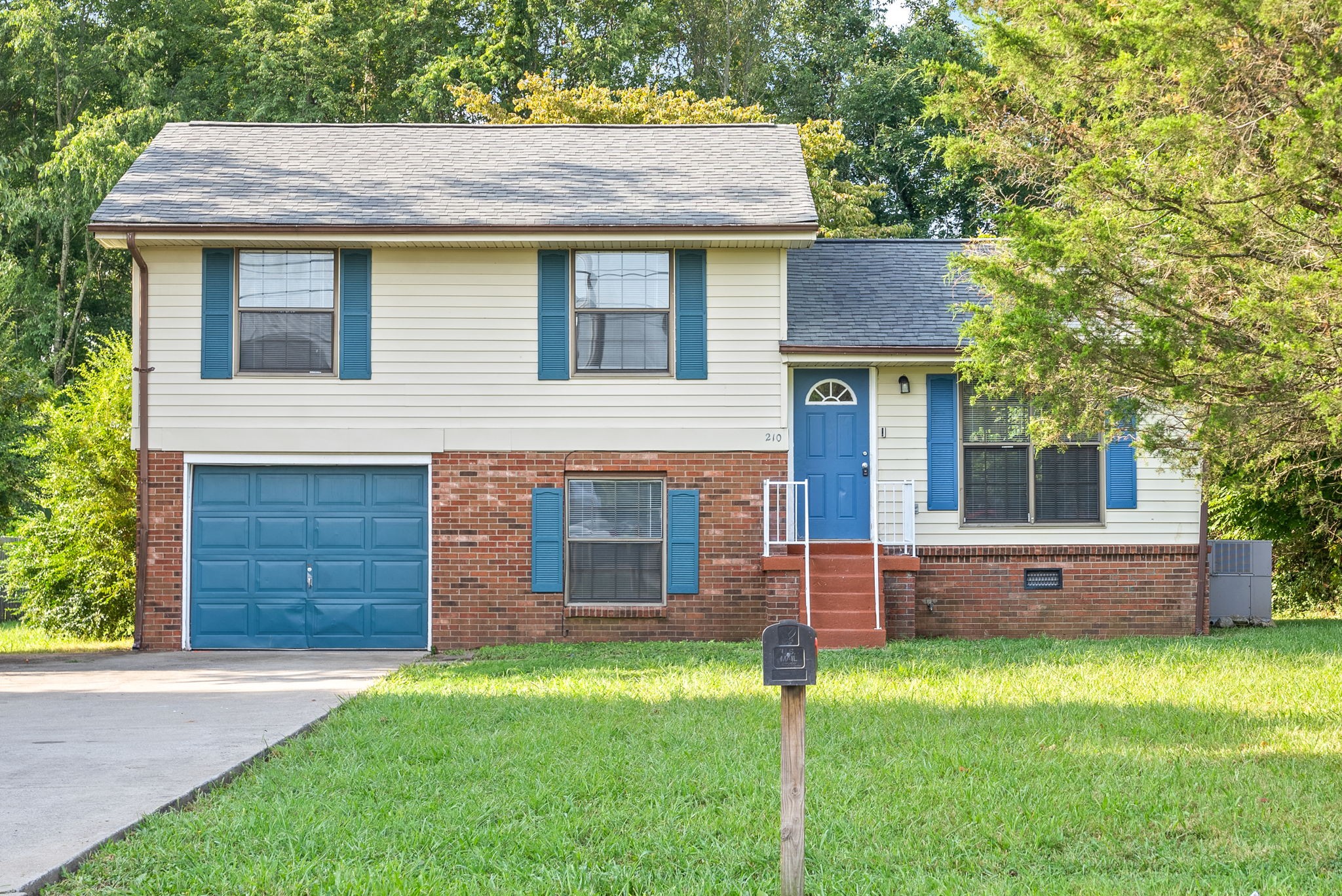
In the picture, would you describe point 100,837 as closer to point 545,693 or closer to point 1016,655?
point 545,693

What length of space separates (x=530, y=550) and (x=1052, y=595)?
575 cm

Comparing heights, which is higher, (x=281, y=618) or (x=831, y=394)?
(x=831, y=394)

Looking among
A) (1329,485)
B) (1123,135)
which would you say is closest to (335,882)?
(1123,135)

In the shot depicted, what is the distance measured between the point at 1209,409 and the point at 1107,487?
5.81 m

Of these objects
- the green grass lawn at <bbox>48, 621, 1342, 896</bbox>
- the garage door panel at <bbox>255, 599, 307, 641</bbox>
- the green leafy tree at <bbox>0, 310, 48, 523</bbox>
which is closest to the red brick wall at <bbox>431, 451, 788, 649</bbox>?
the garage door panel at <bbox>255, 599, 307, 641</bbox>

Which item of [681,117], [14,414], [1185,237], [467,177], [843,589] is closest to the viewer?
[1185,237]

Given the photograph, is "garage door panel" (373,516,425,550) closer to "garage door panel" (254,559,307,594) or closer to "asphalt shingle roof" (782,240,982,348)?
"garage door panel" (254,559,307,594)

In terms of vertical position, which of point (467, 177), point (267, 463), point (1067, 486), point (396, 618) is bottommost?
point (396, 618)

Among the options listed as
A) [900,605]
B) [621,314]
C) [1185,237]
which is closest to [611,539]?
[621,314]

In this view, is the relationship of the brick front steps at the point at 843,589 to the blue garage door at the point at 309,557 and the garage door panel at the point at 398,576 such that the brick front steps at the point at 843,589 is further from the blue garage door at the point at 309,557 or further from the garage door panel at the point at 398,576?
the blue garage door at the point at 309,557

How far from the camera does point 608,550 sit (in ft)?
45.0

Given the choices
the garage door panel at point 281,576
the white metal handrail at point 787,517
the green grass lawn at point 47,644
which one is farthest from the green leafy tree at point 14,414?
the white metal handrail at point 787,517

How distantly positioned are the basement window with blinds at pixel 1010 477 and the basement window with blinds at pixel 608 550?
11.5 ft

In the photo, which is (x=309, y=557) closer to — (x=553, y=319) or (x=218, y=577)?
(x=218, y=577)
